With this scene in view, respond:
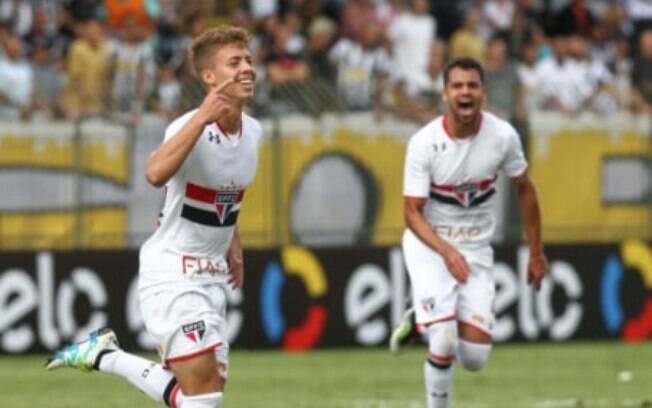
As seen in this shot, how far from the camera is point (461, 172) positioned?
13992 mm

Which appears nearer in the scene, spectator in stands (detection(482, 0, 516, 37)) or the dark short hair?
the dark short hair

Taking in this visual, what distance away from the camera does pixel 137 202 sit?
2044 centimetres

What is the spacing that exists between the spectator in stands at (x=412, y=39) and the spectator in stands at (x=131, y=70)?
2809 mm

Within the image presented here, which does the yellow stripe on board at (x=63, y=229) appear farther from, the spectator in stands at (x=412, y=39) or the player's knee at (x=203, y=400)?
the player's knee at (x=203, y=400)

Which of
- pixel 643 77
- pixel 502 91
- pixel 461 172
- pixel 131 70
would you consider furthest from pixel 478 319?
pixel 643 77

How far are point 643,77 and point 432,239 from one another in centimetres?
933

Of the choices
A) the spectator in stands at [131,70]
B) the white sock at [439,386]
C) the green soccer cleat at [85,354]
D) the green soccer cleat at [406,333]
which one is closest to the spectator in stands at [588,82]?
the spectator in stands at [131,70]

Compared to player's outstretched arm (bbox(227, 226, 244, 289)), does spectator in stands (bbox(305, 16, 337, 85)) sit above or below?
above

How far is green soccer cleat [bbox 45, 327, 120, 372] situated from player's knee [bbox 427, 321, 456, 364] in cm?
248

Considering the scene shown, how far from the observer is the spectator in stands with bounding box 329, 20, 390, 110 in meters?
21.2

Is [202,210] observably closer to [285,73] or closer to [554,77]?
[285,73]

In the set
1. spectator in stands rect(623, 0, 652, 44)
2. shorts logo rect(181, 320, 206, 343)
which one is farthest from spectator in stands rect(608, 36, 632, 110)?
shorts logo rect(181, 320, 206, 343)

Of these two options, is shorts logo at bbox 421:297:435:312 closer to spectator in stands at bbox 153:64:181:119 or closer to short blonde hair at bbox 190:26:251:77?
short blonde hair at bbox 190:26:251:77

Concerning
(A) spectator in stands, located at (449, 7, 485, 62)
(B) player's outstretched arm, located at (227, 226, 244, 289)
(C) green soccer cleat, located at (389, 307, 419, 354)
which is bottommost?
(C) green soccer cleat, located at (389, 307, 419, 354)
